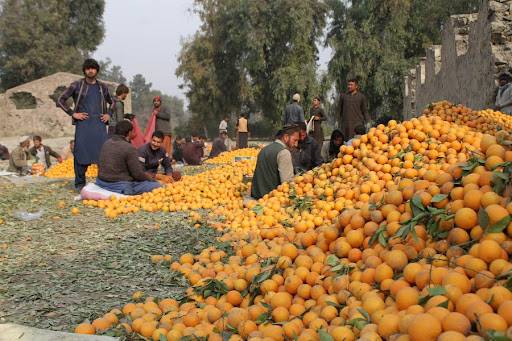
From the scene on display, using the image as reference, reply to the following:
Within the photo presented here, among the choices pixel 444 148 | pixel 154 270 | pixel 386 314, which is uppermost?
pixel 444 148

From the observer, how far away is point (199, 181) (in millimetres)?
7797

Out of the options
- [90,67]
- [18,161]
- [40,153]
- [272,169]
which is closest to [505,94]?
[272,169]

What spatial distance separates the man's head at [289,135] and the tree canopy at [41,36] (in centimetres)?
3561

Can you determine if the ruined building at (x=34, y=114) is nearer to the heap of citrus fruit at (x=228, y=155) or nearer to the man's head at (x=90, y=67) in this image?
the heap of citrus fruit at (x=228, y=155)

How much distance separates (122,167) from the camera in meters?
7.22

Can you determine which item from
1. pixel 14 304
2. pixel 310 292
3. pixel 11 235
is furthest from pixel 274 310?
pixel 11 235

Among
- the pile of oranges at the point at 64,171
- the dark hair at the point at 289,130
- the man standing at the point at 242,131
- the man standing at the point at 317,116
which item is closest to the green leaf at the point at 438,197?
the dark hair at the point at 289,130

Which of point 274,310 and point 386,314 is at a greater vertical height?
point 386,314

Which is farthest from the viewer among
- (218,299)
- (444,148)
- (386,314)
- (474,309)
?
(444,148)

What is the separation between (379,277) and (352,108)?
25.4 ft

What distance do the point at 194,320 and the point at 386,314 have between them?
3.79 ft

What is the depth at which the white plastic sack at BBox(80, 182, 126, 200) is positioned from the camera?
7.06 m

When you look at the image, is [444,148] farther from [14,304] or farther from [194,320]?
[14,304]

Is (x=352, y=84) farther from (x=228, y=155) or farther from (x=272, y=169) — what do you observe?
(x=228, y=155)
